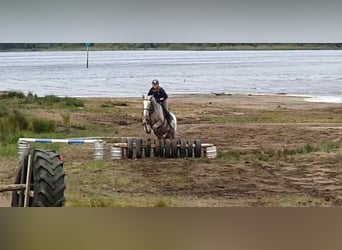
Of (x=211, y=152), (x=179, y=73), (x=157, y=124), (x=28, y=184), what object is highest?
(x=179, y=73)

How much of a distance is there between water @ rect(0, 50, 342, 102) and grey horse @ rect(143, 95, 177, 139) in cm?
8

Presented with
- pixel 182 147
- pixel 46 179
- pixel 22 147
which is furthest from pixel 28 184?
pixel 182 147

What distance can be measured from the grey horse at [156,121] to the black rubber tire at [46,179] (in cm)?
61

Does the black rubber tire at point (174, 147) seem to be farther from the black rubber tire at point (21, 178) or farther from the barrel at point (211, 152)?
the black rubber tire at point (21, 178)

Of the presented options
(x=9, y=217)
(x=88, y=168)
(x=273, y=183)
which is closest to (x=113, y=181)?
(x=88, y=168)

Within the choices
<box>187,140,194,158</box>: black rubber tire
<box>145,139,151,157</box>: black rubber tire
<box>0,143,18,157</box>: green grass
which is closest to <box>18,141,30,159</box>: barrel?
<box>0,143,18,157</box>: green grass

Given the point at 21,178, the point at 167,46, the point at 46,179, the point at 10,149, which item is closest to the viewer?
the point at 46,179

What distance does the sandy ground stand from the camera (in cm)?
412

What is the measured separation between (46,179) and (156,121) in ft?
2.61

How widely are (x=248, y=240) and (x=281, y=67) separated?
91cm

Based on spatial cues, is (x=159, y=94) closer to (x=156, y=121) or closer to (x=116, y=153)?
(x=156, y=121)

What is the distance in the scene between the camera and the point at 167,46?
13.3 feet

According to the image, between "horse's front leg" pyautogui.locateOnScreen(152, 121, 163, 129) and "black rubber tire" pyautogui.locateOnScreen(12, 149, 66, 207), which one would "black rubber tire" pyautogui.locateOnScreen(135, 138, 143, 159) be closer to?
"horse's front leg" pyautogui.locateOnScreen(152, 121, 163, 129)

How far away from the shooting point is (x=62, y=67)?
13.3 ft
